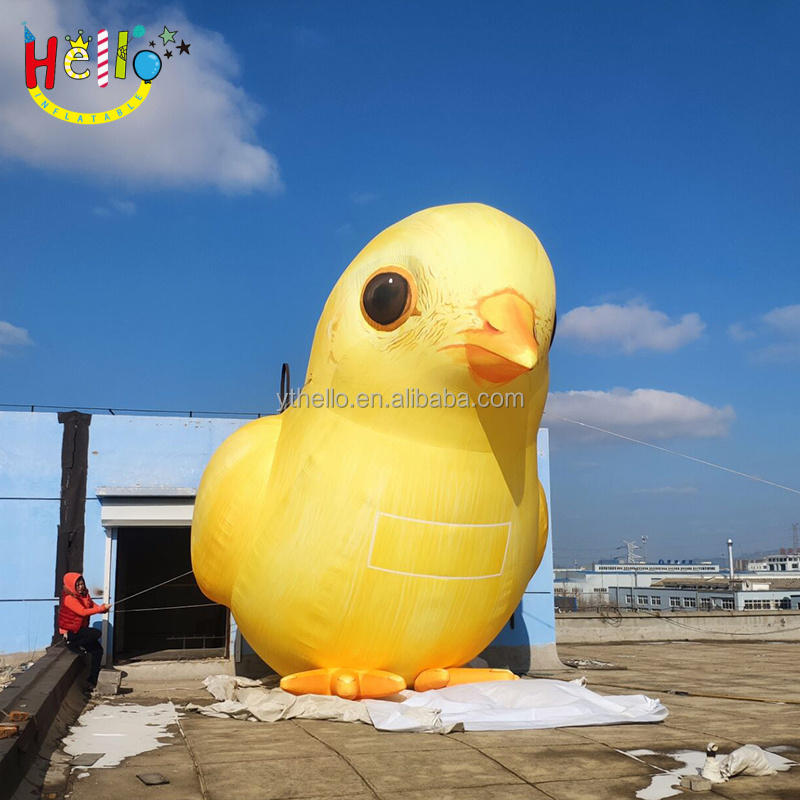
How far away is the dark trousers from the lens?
27.6 feet

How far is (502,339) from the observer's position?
5957 mm

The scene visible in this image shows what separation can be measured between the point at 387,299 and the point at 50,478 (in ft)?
19.5

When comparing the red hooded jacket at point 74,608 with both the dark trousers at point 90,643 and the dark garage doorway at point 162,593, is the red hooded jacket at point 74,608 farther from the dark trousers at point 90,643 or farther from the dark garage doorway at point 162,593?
the dark garage doorway at point 162,593

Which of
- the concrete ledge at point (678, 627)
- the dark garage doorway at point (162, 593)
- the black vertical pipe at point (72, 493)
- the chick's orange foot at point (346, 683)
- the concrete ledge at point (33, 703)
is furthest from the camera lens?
the dark garage doorway at point (162, 593)

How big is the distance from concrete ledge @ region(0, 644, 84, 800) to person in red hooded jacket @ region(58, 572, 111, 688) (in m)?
0.15

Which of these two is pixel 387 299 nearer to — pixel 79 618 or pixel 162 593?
pixel 79 618

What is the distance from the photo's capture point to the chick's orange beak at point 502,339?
5883 mm

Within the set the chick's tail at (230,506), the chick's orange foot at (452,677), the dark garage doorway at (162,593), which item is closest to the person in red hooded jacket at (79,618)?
the chick's tail at (230,506)

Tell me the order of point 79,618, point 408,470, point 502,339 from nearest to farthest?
1. point 502,339
2. point 408,470
3. point 79,618

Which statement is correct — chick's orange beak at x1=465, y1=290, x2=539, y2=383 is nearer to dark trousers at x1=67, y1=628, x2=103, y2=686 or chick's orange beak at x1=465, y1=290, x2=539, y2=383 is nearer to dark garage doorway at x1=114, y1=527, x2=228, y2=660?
dark trousers at x1=67, y1=628, x2=103, y2=686

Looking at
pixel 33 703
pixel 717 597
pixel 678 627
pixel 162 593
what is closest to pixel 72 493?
pixel 33 703

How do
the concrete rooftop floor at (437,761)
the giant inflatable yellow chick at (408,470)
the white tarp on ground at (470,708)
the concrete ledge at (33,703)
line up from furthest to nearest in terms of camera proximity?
the giant inflatable yellow chick at (408,470) → the white tarp on ground at (470,708) → the concrete rooftop floor at (437,761) → the concrete ledge at (33,703)

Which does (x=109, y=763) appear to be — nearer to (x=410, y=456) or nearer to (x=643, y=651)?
(x=410, y=456)

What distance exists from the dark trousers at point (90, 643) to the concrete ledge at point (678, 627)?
925 cm
